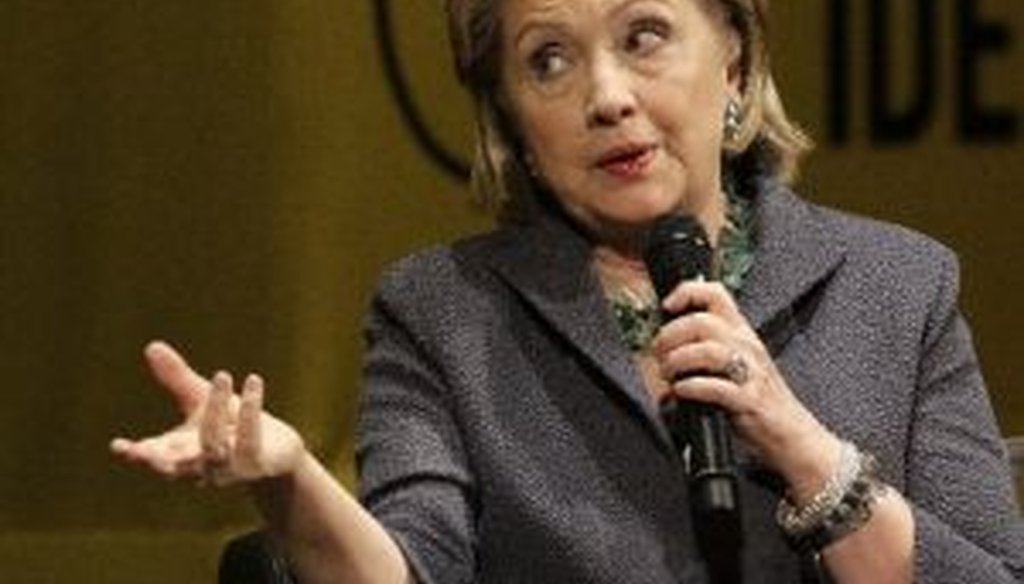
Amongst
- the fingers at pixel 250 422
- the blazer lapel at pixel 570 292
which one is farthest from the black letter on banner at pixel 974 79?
the fingers at pixel 250 422

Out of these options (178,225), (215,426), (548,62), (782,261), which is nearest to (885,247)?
(782,261)

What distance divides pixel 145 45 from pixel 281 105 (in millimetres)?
176

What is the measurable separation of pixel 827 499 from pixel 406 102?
3.72ft

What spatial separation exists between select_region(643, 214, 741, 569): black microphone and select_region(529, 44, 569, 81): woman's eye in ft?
0.59

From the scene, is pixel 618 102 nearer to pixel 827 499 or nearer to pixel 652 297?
pixel 652 297

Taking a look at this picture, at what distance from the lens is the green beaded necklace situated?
167 cm

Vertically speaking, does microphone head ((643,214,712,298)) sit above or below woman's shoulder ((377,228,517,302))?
above

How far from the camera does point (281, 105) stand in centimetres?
246

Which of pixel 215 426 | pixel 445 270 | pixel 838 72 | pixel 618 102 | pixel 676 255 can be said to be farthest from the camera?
pixel 838 72

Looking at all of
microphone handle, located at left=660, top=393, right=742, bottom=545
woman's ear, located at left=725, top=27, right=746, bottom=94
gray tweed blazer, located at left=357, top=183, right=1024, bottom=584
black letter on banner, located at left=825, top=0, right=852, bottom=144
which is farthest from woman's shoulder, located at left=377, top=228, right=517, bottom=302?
black letter on banner, located at left=825, top=0, right=852, bottom=144

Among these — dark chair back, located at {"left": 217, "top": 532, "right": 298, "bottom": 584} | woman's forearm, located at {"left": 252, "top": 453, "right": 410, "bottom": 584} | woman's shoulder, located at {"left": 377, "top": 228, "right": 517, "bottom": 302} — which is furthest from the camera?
woman's shoulder, located at {"left": 377, "top": 228, "right": 517, "bottom": 302}

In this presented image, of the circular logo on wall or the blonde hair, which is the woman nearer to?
the blonde hair

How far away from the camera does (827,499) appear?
1.46m

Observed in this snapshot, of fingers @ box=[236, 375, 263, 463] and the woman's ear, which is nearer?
fingers @ box=[236, 375, 263, 463]
